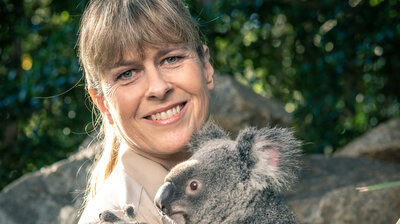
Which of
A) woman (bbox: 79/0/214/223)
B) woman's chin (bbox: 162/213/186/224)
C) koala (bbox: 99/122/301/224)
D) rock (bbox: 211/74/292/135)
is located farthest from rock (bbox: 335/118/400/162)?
woman's chin (bbox: 162/213/186/224)

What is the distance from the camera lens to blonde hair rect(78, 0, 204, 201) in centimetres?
186

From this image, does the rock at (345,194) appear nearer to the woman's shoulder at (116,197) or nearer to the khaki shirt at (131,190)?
the khaki shirt at (131,190)

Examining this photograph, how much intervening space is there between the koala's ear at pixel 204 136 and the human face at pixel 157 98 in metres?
0.04

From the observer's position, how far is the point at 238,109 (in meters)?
4.38

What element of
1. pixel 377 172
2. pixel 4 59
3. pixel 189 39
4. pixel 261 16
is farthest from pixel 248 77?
pixel 189 39

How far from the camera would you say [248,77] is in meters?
6.84

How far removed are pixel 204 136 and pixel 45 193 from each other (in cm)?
240

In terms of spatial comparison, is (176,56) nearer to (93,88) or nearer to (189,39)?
(189,39)

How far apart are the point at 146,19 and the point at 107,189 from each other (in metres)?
0.63

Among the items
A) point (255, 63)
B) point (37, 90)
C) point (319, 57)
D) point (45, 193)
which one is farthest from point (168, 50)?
point (255, 63)

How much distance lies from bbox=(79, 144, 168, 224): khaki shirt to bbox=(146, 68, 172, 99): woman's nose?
253mm

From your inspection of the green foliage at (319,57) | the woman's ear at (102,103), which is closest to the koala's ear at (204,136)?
the woman's ear at (102,103)

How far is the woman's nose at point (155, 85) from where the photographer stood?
184cm

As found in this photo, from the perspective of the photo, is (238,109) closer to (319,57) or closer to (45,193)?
(45,193)
